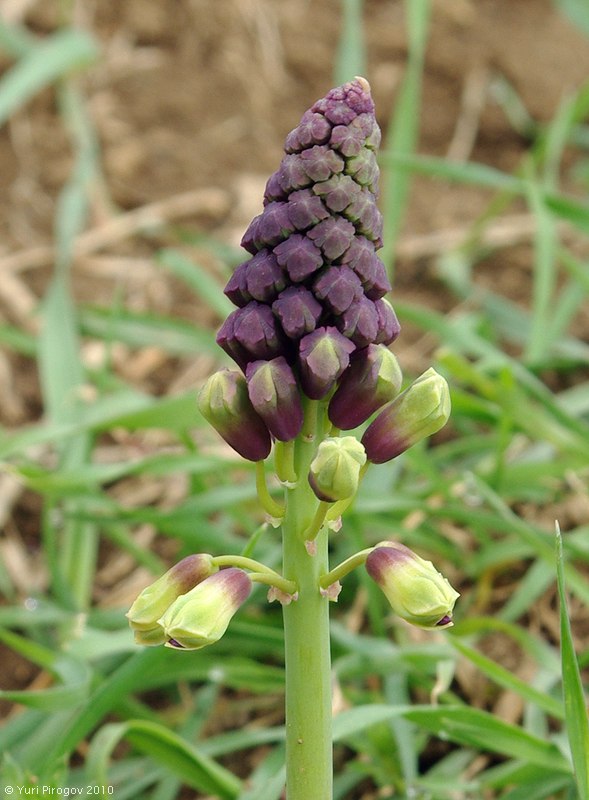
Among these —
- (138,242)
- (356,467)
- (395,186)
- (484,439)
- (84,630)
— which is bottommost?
(356,467)

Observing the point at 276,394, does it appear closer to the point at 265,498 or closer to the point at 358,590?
the point at 265,498

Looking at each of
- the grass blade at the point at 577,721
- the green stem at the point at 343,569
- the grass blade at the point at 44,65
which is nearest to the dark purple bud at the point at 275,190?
the green stem at the point at 343,569

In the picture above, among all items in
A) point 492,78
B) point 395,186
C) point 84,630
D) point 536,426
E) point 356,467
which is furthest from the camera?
point 492,78

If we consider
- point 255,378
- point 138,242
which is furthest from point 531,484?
point 138,242

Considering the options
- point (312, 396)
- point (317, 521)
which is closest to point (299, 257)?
point (312, 396)

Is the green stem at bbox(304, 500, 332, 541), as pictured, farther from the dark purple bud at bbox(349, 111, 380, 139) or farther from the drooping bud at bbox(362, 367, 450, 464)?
the dark purple bud at bbox(349, 111, 380, 139)

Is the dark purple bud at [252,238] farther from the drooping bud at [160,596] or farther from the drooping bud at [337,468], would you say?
the drooping bud at [160,596]

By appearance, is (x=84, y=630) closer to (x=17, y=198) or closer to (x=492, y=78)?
(x=17, y=198)
